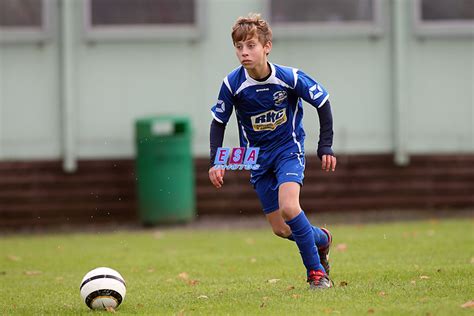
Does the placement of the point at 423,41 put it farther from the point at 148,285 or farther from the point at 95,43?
the point at 148,285

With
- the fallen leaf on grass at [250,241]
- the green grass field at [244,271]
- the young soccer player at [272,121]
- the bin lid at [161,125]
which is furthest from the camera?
the bin lid at [161,125]

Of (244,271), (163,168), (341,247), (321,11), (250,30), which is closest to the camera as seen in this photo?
(250,30)

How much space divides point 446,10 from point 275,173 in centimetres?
939

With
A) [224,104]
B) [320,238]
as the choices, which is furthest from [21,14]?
[320,238]

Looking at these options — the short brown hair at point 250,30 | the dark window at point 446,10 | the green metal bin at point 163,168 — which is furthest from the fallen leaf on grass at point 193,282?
the dark window at point 446,10

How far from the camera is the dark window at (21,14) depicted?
56.9ft

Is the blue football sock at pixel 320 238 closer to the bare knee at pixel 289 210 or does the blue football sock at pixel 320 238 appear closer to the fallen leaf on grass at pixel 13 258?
the bare knee at pixel 289 210

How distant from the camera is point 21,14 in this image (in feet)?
57.1

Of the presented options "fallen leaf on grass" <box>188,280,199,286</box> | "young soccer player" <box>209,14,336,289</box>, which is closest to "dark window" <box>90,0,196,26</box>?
"fallen leaf on grass" <box>188,280,199,286</box>

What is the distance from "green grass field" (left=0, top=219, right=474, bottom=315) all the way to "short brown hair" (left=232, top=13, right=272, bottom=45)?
6.56ft

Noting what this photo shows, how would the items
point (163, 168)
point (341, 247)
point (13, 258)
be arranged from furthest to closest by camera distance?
point (163, 168) < point (13, 258) < point (341, 247)

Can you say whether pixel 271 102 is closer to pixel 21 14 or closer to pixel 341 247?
pixel 341 247

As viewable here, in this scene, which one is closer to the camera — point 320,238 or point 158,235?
point 320,238

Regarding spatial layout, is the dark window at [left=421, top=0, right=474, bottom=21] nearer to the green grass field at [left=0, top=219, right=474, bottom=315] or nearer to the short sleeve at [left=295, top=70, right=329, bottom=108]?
the green grass field at [left=0, top=219, right=474, bottom=315]
